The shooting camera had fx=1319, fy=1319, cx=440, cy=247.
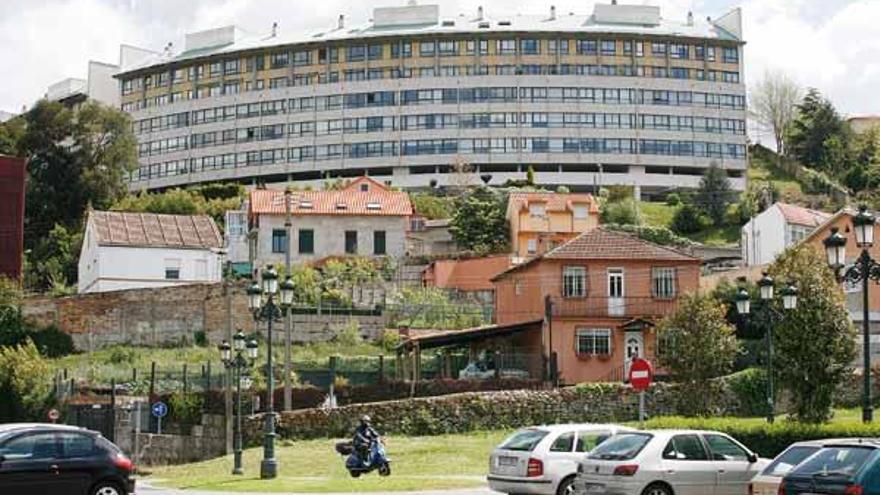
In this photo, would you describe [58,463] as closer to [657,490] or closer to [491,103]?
[657,490]

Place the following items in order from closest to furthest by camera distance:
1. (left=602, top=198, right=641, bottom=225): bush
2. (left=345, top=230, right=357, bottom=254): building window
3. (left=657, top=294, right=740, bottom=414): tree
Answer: (left=657, top=294, right=740, bottom=414): tree
(left=345, top=230, right=357, bottom=254): building window
(left=602, top=198, right=641, bottom=225): bush

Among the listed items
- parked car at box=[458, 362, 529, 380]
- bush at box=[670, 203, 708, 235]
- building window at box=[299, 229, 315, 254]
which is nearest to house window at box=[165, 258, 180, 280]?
building window at box=[299, 229, 315, 254]

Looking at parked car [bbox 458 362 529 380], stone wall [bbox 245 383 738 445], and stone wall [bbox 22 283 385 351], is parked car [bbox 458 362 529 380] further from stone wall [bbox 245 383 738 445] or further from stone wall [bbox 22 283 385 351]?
stone wall [bbox 22 283 385 351]

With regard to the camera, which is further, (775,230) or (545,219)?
(545,219)

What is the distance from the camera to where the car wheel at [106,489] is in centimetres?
2219

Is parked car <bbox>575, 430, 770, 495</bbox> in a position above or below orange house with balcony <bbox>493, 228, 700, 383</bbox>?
below

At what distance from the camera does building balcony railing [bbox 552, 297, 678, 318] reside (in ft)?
188

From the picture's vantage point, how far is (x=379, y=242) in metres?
88.6

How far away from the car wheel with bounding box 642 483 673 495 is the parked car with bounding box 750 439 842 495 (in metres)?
2.26

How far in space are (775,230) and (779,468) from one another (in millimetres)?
70993

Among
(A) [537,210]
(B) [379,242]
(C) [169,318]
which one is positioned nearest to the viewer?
(C) [169,318]

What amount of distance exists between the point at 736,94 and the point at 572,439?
10988cm

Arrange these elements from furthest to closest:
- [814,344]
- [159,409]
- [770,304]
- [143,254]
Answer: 1. [143,254]
2. [159,409]
3. [770,304]
4. [814,344]

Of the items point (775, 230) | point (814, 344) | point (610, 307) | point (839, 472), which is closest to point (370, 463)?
point (814, 344)
